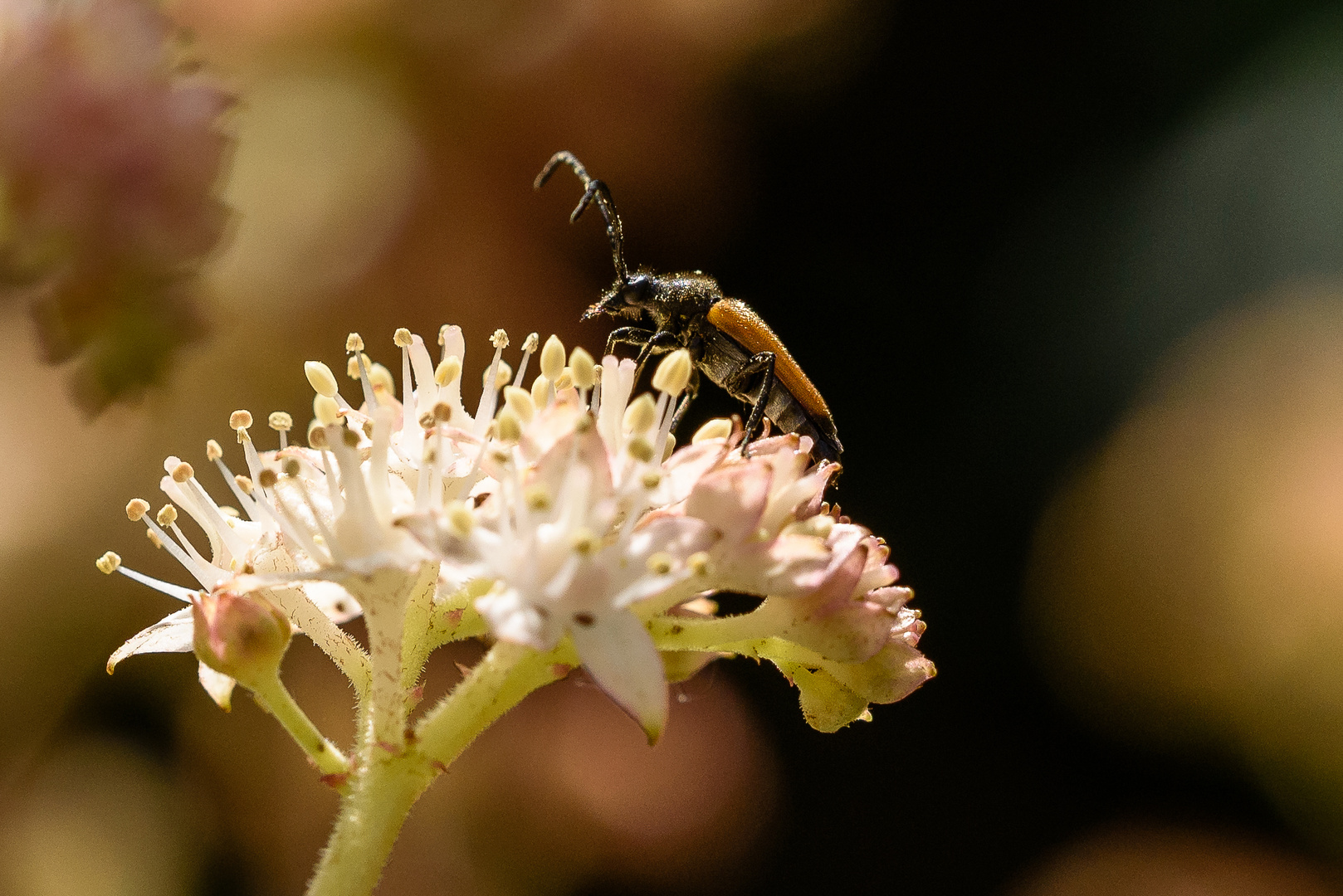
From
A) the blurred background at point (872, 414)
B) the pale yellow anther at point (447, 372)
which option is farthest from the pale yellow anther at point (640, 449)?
the blurred background at point (872, 414)

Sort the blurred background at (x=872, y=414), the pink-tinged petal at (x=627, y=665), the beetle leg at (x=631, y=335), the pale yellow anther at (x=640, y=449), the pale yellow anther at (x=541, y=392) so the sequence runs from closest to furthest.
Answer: the pink-tinged petal at (x=627, y=665) → the pale yellow anther at (x=640, y=449) → the pale yellow anther at (x=541, y=392) → the beetle leg at (x=631, y=335) → the blurred background at (x=872, y=414)

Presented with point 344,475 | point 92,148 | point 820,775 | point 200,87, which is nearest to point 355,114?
point 200,87

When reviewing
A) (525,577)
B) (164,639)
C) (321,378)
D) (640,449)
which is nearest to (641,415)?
(640,449)

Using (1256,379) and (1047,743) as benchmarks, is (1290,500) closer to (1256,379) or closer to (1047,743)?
(1256,379)

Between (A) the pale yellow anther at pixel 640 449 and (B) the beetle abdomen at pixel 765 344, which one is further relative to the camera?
(B) the beetle abdomen at pixel 765 344

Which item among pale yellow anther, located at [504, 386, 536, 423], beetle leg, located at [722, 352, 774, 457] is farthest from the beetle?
pale yellow anther, located at [504, 386, 536, 423]

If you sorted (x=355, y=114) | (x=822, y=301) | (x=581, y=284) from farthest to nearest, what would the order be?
1. (x=822, y=301)
2. (x=581, y=284)
3. (x=355, y=114)

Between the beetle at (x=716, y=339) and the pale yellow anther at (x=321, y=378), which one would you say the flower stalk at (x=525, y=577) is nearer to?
the pale yellow anther at (x=321, y=378)
